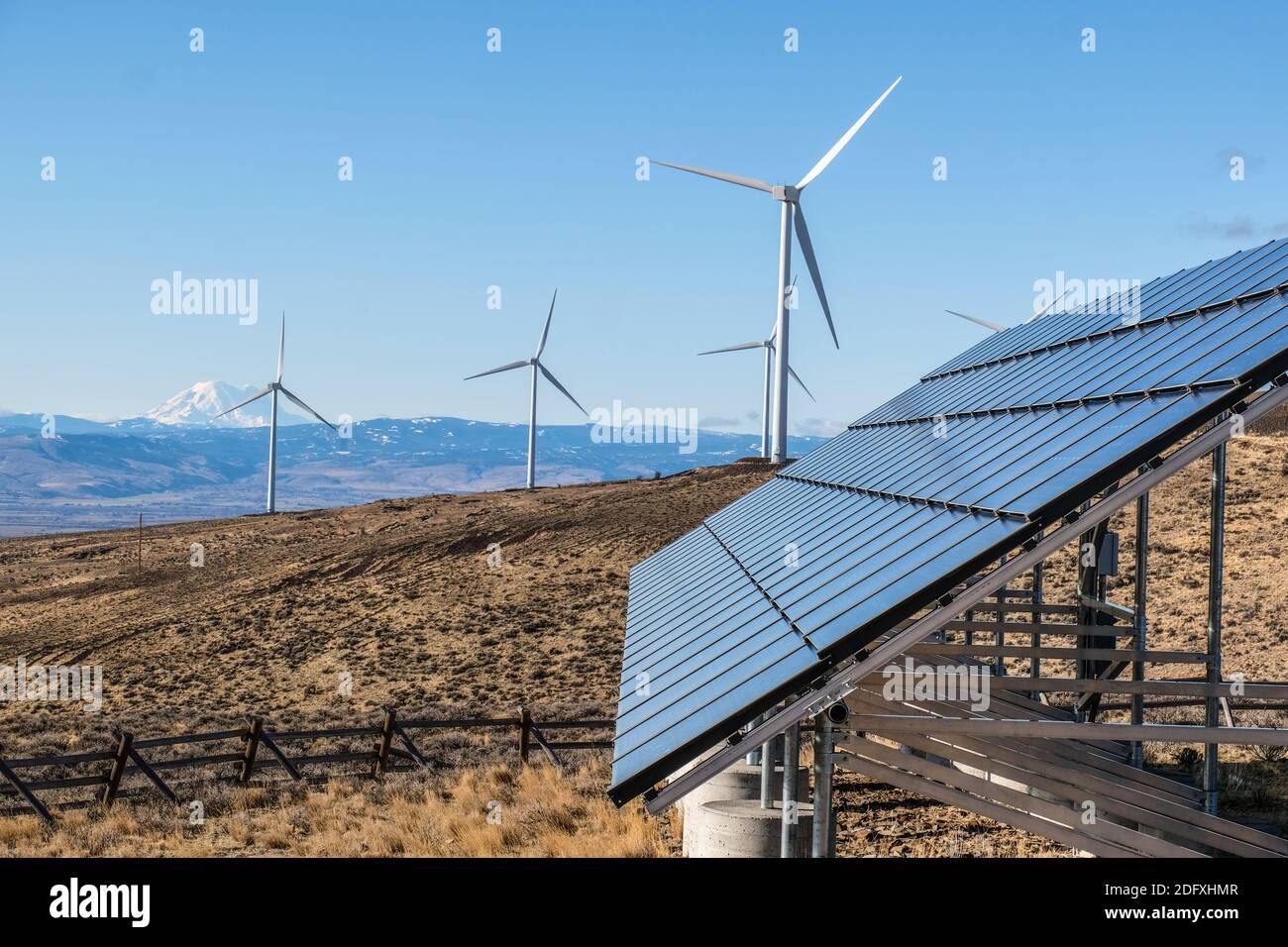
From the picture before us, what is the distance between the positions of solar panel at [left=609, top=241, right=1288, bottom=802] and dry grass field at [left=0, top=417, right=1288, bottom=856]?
5.36 metres

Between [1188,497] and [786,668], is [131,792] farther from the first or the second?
[1188,497]

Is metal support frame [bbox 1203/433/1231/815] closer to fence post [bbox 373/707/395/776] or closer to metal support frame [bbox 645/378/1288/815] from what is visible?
metal support frame [bbox 645/378/1288/815]

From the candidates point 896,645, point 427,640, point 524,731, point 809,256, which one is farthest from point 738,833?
point 809,256

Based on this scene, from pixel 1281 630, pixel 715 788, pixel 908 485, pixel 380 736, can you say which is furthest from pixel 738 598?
pixel 1281 630

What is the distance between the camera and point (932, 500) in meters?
13.1

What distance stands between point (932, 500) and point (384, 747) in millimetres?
17568

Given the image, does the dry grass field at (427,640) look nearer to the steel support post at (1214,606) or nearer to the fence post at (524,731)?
the fence post at (524,731)

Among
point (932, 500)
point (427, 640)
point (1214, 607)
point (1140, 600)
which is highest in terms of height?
point (932, 500)

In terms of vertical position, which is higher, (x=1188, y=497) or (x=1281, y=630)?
(x=1188, y=497)

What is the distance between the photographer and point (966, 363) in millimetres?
25312

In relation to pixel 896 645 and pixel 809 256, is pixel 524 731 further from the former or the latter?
pixel 809 256

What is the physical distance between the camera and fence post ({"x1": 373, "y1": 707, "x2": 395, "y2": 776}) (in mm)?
26688
